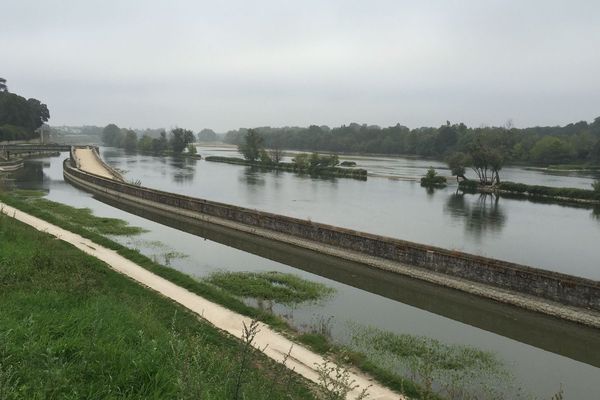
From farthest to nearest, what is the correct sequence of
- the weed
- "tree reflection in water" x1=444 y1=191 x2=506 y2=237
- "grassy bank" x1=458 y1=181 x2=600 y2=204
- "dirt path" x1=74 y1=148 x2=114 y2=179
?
"dirt path" x1=74 y1=148 x2=114 y2=179 → "grassy bank" x1=458 y1=181 x2=600 y2=204 → "tree reflection in water" x1=444 y1=191 x2=506 y2=237 → the weed

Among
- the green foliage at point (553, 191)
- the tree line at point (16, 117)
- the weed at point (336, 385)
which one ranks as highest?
the tree line at point (16, 117)

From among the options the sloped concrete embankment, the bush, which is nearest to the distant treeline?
the bush

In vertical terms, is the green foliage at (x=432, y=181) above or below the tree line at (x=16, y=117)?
below

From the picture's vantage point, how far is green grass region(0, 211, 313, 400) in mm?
5418

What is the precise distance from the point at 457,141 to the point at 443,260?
107 meters

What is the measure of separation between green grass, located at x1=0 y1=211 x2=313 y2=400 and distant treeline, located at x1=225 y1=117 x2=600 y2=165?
5974 centimetres

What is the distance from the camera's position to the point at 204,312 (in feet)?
45.2

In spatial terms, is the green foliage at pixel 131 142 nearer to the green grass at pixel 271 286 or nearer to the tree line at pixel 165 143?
the tree line at pixel 165 143

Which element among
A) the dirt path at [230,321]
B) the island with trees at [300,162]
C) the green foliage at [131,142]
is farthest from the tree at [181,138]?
the dirt path at [230,321]

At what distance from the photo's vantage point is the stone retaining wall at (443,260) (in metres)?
15.8

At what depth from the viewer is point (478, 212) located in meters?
40.3

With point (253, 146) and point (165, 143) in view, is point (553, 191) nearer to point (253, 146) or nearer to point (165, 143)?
point (253, 146)

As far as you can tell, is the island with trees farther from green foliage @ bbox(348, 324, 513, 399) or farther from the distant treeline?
green foliage @ bbox(348, 324, 513, 399)

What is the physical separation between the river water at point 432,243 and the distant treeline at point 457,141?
27.0 meters
